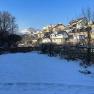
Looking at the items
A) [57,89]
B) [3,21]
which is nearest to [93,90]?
[57,89]

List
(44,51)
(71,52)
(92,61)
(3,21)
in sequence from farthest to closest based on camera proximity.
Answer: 1. (3,21)
2. (44,51)
3. (71,52)
4. (92,61)

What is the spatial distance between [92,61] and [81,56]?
3459 millimetres

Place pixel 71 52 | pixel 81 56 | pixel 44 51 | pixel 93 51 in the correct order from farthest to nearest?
1. pixel 44 51
2. pixel 71 52
3. pixel 81 56
4. pixel 93 51

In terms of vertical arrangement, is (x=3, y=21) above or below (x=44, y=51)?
above

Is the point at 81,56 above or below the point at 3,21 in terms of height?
below

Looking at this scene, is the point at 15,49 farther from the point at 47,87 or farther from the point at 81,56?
the point at 47,87

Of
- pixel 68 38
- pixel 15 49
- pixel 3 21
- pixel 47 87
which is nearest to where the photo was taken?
pixel 47 87

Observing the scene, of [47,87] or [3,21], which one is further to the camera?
[3,21]

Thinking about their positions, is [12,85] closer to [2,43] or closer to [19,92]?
[19,92]

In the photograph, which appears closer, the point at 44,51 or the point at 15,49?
the point at 44,51

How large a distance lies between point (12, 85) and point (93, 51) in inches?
483

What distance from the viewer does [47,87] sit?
9.36m

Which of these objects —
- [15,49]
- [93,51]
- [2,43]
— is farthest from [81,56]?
[2,43]

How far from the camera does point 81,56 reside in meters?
22.8
